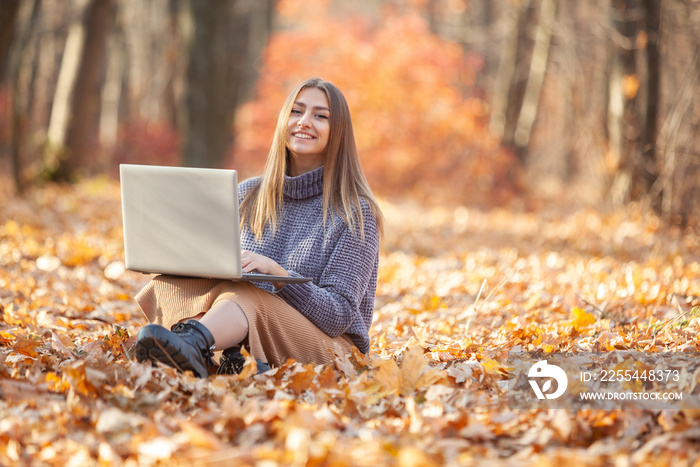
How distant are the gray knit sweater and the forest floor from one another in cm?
22

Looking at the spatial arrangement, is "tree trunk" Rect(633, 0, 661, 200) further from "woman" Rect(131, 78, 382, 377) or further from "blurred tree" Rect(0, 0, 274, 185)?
"woman" Rect(131, 78, 382, 377)

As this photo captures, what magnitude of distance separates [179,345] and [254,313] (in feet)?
1.48

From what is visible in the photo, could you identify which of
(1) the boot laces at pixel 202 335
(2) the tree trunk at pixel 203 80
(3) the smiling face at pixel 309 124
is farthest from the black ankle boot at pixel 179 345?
(2) the tree trunk at pixel 203 80

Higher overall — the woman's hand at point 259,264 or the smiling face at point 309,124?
the smiling face at point 309,124

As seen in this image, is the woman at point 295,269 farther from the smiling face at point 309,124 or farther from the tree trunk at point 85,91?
the tree trunk at point 85,91

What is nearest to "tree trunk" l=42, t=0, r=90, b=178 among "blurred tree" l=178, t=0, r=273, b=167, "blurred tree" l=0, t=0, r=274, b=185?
"blurred tree" l=0, t=0, r=274, b=185

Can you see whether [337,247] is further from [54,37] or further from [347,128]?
[54,37]

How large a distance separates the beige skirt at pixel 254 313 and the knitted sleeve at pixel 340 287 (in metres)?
0.06

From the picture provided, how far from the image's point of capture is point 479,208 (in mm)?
12188

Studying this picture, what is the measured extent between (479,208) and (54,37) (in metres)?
14.8

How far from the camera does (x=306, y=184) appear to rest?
3.46 meters

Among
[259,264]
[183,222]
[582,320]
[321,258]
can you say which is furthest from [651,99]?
[183,222]

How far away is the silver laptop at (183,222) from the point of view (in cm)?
275

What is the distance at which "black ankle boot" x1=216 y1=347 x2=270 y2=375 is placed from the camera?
296 centimetres
